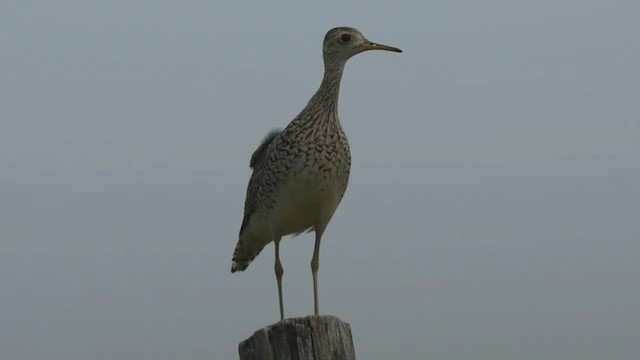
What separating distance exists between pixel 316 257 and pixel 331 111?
145cm

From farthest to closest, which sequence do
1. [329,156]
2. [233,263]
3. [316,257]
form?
[233,263] < [316,257] < [329,156]

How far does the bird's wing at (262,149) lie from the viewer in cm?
1050

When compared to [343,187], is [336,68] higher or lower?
higher

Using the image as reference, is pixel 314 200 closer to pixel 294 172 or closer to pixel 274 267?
pixel 294 172

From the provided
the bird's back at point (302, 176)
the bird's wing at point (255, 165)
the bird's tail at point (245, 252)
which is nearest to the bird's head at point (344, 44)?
the bird's back at point (302, 176)

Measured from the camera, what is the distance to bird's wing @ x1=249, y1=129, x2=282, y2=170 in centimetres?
1050

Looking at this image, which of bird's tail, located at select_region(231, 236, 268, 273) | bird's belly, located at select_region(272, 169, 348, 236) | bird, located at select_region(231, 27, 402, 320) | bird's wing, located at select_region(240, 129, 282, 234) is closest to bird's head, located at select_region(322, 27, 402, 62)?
bird, located at select_region(231, 27, 402, 320)

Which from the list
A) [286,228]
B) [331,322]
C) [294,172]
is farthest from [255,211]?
[331,322]

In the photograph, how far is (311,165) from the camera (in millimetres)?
9461

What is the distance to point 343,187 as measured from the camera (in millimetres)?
9711

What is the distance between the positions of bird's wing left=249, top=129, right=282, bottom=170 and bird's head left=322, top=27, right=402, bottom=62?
3.15 feet

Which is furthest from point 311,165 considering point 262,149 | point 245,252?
point 245,252

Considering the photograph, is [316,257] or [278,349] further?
[316,257]

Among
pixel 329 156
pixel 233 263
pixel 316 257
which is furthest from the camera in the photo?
pixel 233 263
